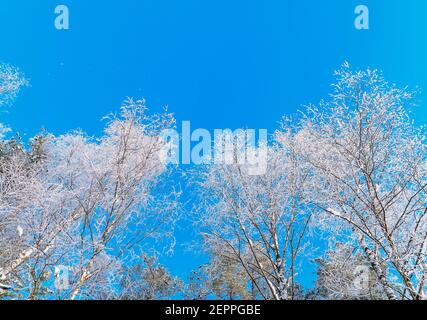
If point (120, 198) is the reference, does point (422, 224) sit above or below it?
below

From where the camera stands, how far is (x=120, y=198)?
27.8 feet

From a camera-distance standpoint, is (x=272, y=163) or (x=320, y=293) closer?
(x=272, y=163)

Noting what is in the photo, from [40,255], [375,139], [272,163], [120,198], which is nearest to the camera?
[375,139]

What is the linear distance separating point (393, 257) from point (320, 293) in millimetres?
11670

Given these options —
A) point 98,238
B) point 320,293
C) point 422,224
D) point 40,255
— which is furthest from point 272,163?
point 320,293

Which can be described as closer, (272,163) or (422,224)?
(422,224)

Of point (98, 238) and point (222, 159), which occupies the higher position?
point (222, 159)

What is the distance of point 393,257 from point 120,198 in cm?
636

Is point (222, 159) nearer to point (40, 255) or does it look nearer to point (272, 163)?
point (272, 163)

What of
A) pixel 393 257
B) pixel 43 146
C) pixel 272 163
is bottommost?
pixel 393 257
